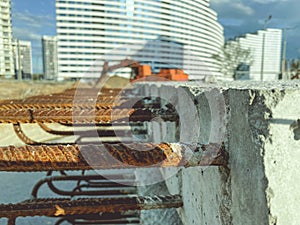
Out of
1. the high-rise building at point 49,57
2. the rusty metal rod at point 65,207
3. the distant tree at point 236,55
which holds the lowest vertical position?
the rusty metal rod at point 65,207

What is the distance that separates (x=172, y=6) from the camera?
3488 millimetres

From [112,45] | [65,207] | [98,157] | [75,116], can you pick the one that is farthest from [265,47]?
[98,157]

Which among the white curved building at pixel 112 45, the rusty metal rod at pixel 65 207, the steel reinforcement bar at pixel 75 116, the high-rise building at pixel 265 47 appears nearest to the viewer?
the rusty metal rod at pixel 65 207

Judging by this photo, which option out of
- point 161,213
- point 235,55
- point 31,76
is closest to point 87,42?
point 31,76

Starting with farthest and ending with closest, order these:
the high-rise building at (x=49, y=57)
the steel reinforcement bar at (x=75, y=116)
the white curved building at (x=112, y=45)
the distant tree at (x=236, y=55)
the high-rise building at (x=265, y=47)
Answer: the distant tree at (x=236, y=55) < the high-rise building at (x=265, y=47) < the high-rise building at (x=49, y=57) < the white curved building at (x=112, y=45) < the steel reinforcement bar at (x=75, y=116)

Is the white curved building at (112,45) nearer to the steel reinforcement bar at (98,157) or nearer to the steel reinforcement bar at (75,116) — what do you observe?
the steel reinforcement bar at (75,116)

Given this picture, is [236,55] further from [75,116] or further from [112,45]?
[75,116]

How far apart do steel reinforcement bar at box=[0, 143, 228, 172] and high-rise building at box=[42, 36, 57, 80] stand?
16.3 m

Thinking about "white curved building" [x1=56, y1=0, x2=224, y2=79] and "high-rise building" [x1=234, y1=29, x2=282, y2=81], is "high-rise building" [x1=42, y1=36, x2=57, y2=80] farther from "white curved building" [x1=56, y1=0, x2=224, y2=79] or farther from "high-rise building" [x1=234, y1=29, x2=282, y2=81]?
"high-rise building" [x1=234, y1=29, x2=282, y2=81]

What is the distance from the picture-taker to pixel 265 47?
2725 cm

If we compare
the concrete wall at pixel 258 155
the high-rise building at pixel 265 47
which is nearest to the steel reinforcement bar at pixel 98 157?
the concrete wall at pixel 258 155

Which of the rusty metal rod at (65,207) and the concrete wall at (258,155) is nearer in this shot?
the concrete wall at (258,155)

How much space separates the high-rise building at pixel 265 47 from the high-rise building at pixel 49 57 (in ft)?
47.1

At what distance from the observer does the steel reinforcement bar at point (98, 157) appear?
28.9 inches
